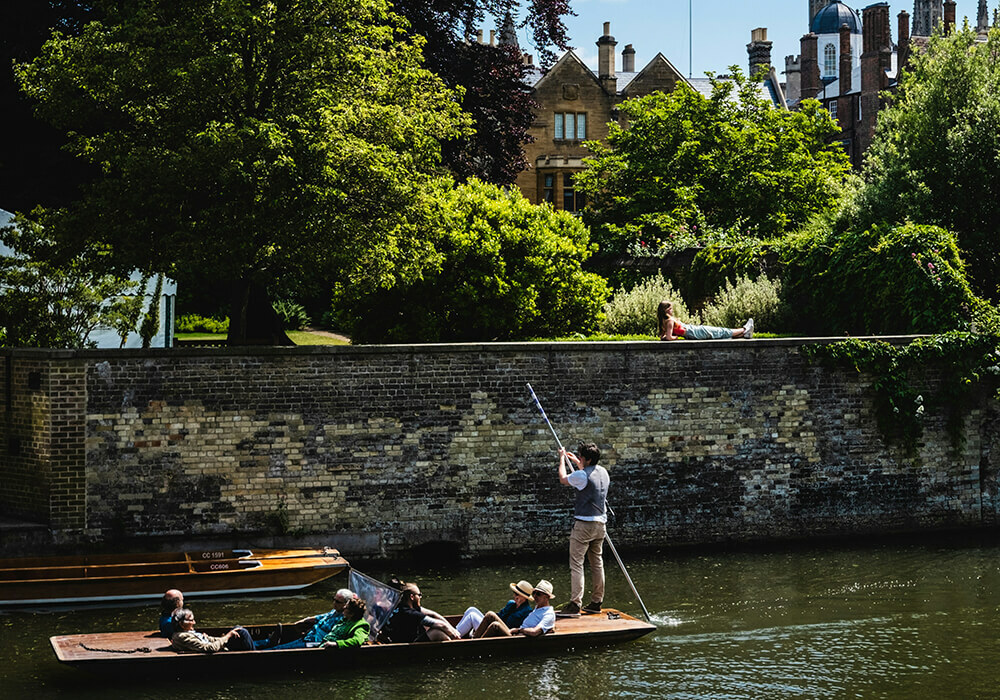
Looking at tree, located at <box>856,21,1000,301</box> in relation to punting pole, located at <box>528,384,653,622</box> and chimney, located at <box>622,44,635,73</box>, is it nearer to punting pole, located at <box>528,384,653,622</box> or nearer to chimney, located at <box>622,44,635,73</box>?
punting pole, located at <box>528,384,653,622</box>

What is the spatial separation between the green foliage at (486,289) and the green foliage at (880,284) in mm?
4234

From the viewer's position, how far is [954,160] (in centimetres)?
2159

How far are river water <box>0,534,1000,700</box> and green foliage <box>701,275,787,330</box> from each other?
6.12 meters

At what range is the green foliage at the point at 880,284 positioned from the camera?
18.1 meters

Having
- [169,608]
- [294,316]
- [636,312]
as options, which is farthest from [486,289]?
[294,316]

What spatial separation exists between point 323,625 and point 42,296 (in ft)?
31.5

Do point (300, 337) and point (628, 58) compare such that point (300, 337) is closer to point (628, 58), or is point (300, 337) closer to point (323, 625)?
point (323, 625)

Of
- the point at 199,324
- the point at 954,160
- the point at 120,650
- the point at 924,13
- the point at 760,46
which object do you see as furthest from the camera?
the point at 924,13

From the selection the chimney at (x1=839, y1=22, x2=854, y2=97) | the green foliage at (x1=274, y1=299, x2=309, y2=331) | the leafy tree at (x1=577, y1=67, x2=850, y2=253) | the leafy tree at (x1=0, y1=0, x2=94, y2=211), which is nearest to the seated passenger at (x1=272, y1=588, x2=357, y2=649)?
the leafy tree at (x1=0, y1=0, x2=94, y2=211)

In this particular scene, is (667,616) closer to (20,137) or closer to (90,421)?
(90,421)

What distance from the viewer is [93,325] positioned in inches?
739

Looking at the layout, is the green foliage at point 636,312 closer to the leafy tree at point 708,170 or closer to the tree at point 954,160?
the tree at point 954,160

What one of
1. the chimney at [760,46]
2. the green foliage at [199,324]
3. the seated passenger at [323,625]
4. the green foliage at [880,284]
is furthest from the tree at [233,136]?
the chimney at [760,46]

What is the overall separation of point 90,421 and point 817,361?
10.7 meters
